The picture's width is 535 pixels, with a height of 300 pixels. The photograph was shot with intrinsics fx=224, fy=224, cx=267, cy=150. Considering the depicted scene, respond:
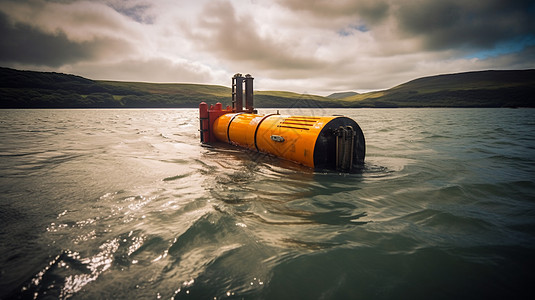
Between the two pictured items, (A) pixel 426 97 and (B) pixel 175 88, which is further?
(B) pixel 175 88

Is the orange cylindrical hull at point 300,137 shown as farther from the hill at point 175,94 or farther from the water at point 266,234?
the hill at point 175,94

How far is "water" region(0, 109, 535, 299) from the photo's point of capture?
2.21 meters

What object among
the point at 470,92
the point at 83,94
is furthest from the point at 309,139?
the point at 470,92

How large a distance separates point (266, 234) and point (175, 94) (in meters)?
151

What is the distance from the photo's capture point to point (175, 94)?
138 metres

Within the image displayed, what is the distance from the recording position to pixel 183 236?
308 cm

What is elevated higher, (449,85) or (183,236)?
(449,85)

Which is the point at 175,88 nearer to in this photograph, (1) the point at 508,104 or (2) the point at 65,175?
(2) the point at 65,175

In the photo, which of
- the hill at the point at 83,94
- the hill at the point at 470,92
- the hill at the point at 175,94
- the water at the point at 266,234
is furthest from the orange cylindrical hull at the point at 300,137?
the hill at the point at 470,92

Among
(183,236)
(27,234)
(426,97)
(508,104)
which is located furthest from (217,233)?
(426,97)

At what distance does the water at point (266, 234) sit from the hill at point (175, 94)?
98.0 metres

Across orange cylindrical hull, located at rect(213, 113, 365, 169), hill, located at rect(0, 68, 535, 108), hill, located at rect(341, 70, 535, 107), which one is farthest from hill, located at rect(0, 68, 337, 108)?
orange cylindrical hull, located at rect(213, 113, 365, 169)

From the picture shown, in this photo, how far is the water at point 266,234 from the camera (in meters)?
2.21

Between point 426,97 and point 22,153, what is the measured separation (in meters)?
163
